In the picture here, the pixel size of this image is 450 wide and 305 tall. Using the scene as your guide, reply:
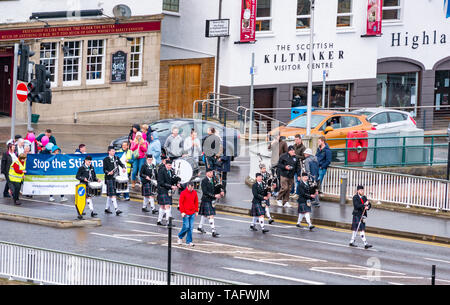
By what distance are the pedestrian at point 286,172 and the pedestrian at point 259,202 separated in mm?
2639

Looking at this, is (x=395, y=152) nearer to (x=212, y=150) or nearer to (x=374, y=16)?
(x=212, y=150)

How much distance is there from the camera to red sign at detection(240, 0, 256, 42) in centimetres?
4219

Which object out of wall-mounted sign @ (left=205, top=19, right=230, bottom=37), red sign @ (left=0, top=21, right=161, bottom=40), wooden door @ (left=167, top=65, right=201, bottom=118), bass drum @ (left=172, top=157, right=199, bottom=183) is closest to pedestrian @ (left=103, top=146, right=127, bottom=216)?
bass drum @ (left=172, top=157, right=199, bottom=183)

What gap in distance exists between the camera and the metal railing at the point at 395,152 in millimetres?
31078

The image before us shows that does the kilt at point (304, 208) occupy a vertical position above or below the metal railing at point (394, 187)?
below

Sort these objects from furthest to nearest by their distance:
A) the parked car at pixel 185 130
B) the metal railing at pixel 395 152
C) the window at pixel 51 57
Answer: the window at pixel 51 57
the parked car at pixel 185 130
the metal railing at pixel 395 152

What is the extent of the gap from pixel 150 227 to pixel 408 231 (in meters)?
6.75

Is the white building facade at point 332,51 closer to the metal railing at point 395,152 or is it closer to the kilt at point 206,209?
the metal railing at point 395,152

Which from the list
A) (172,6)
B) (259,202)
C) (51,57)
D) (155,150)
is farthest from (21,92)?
(172,6)

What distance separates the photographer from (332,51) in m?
45.4

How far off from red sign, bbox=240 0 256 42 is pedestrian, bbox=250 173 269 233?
19128 mm

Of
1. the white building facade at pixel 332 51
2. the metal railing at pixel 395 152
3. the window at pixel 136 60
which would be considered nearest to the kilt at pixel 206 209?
the metal railing at pixel 395 152
